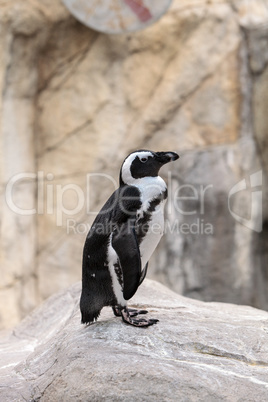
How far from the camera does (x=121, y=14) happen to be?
430 centimetres

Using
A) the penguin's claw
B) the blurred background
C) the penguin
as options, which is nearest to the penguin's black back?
the penguin

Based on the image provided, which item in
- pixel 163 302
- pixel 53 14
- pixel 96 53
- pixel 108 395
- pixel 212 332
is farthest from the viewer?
pixel 96 53

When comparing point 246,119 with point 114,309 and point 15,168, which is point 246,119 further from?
point 114,309

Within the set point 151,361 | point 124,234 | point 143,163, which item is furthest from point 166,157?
point 151,361

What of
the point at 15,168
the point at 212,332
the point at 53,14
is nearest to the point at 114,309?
the point at 212,332

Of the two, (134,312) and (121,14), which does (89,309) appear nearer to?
(134,312)

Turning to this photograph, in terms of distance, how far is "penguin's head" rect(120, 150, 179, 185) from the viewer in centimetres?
216

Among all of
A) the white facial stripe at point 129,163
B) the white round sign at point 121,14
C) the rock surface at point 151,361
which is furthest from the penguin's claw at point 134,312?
the white round sign at point 121,14

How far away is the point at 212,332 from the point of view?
7.05 feet

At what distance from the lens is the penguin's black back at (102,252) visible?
6.97ft

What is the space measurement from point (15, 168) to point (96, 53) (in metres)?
1.13

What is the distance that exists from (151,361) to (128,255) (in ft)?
1.24

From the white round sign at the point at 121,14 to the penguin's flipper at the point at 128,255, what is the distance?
2.63 metres

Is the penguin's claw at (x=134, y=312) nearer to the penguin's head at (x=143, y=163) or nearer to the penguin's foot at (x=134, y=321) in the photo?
the penguin's foot at (x=134, y=321)
